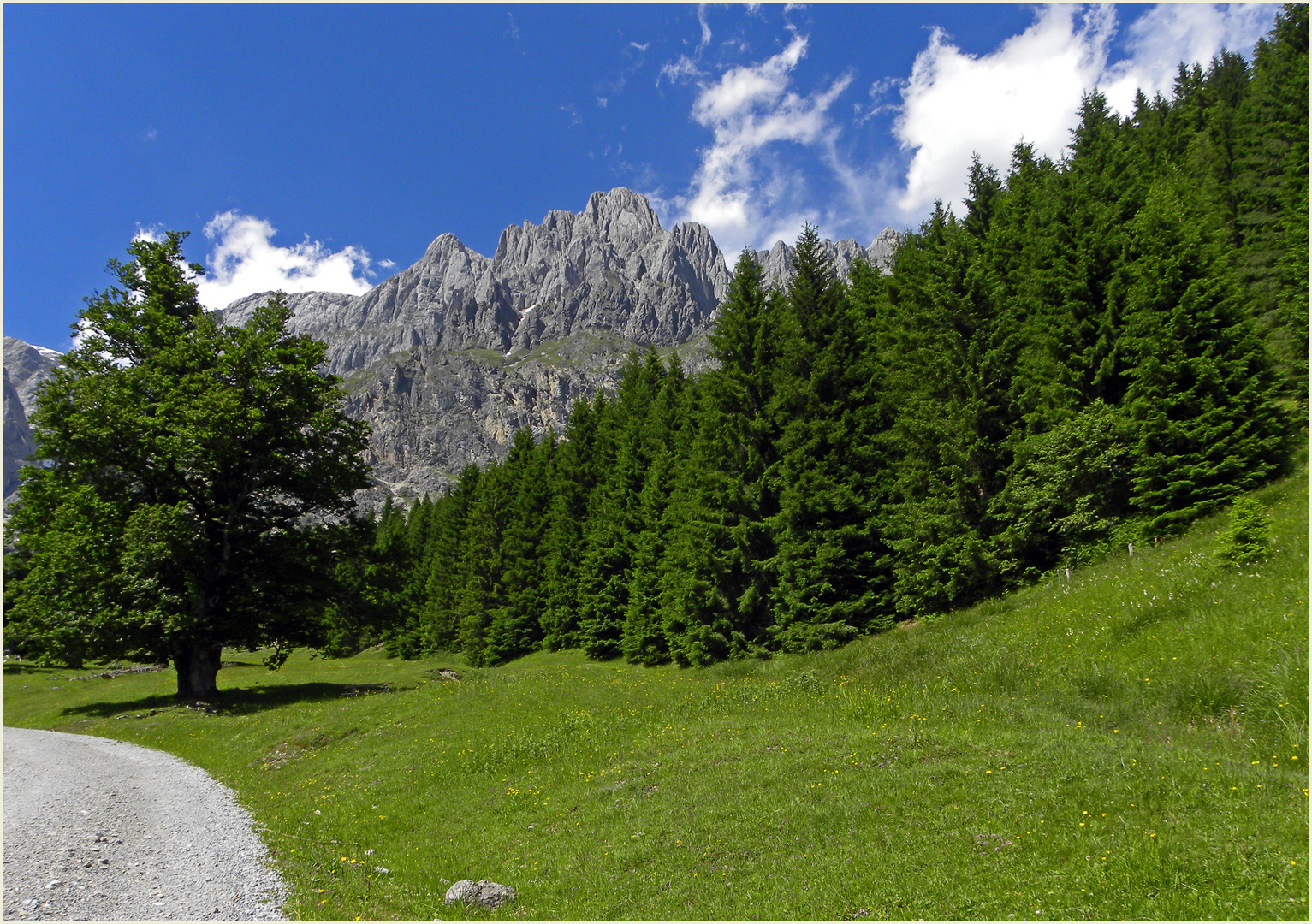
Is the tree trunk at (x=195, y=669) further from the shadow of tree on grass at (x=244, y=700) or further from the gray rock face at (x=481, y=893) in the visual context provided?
the gray rock face at (x=481, y=893)

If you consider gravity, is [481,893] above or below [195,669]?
below

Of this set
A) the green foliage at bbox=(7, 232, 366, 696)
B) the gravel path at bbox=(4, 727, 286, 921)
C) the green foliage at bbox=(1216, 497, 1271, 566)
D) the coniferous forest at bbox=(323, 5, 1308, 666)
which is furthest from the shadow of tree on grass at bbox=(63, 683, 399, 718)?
the green foliage at bbox=(1216, 497, 1271, 566)

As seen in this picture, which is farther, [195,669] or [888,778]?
[195,669]

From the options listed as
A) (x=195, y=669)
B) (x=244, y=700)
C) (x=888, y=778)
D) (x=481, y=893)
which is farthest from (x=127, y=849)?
(x=195, y=669)

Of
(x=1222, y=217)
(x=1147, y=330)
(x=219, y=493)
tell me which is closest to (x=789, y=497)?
(x=1147, y=330)

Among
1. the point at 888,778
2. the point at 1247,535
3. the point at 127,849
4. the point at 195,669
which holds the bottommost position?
the point at 127,849

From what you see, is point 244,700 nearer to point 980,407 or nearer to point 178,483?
point 178,483

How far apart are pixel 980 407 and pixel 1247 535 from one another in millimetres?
12119

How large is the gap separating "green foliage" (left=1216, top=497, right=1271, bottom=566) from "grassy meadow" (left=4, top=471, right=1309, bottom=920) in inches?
12.9

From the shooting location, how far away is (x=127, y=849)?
962cm

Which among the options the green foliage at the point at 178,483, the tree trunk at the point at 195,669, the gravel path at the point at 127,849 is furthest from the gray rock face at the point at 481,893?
the tree trunk at the point at 195,669

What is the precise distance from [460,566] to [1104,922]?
5708cm

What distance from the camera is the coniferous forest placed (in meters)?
21.3

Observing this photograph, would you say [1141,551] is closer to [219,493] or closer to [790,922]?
[790,922]
